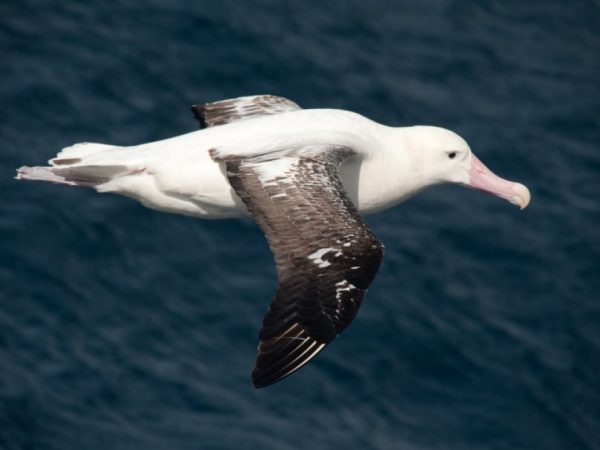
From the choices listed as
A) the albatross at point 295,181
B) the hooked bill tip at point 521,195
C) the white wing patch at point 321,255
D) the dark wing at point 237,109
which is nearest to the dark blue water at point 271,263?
the dark wing at point 237,109

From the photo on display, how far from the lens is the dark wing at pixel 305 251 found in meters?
12.4

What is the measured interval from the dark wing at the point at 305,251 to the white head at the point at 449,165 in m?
1.48

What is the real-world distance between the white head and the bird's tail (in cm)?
271

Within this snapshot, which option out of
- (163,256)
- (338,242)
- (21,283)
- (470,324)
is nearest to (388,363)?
(470,324)

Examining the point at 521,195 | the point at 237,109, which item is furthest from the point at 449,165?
the point at 237,109

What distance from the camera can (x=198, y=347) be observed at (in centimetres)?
1812

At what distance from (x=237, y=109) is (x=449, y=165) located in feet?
7.00

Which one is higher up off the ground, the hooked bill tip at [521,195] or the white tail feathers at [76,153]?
the white tail feathers at [76,153]

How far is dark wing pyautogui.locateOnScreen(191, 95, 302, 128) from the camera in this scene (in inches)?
625

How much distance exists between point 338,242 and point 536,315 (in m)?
6.86

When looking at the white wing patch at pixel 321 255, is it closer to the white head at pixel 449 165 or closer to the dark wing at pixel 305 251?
the dark wing at pixel 305 251

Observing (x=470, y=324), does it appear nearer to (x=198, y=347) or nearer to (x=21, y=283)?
(x=198, y=347)

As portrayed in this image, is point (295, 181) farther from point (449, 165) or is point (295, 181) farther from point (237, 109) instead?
point (237, 109)

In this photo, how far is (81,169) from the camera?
14336mm
